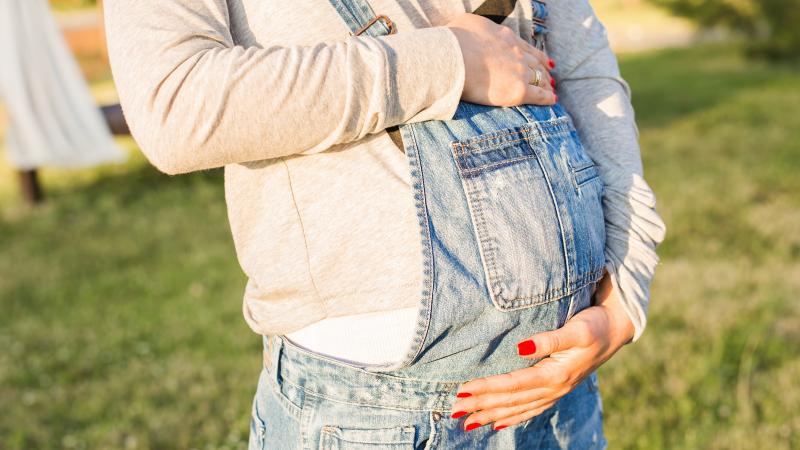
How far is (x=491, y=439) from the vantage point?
1.40 metres

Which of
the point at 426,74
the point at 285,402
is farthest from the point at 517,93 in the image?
the point at 285,402

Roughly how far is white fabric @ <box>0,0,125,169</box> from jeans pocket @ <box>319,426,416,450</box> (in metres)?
6.83

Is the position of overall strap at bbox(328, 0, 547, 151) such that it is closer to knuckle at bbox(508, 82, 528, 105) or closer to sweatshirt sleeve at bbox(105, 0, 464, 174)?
sweatshirt sleeve at bbox(105, 0, 464, 174)

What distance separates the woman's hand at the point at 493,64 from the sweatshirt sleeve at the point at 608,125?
0.96ft

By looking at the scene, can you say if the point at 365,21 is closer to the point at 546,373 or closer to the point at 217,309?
the point at 546,373

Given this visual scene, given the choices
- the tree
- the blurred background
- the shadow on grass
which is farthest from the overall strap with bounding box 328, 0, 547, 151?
the tree

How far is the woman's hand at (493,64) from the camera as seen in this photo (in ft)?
4.15

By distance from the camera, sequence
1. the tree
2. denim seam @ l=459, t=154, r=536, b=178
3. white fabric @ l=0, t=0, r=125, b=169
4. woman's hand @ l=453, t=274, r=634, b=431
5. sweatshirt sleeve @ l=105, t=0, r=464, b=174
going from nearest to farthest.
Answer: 1. sweatshirt sleeve @ l=105, t=0, r=464, b=174
2. denim seam @ l=459, t=154, r=536, b=178
3. woman's hand @ l=453, t=274, r=634, b=431
4. white fabric @ l=0, t=0, r=125, b=169
5. the tree

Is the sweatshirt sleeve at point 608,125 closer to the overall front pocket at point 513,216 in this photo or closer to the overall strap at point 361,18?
the overall front pocket at point 513,216

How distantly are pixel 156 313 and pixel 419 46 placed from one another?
14.5 feet

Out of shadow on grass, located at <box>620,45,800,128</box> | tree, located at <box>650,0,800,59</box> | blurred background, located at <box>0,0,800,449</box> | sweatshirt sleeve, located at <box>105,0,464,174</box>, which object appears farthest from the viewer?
tree, located at <box>650,0,800,59</box>

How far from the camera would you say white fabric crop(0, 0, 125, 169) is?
732 centimetres

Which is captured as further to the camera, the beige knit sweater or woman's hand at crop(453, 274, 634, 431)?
woman's hand at crop(453, 274, 634, 431)

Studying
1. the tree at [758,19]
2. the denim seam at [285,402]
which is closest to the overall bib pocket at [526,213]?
the denim seam at [285,402]
